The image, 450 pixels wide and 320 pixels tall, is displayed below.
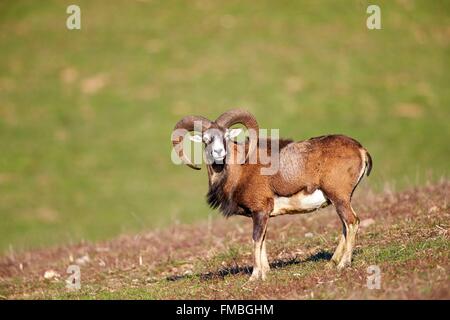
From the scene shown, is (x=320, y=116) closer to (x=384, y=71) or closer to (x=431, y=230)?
(x=384, y=71)

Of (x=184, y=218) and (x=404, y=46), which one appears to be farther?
(x=404, y=46)

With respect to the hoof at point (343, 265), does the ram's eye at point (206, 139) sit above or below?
above

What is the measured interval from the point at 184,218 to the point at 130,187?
24.9 feet

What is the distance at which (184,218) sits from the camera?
42281mm

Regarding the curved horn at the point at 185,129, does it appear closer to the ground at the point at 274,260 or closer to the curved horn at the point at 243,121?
the curved horn at the point at 243,121

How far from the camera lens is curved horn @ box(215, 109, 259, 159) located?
16500 millimetres

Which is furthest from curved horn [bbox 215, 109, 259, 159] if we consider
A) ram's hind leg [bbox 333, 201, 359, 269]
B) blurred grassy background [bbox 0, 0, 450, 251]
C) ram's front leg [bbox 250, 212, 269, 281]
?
blurred grassy background [bbox 0, 0, 450, 251]

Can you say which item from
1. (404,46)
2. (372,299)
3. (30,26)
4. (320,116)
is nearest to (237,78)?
(320,116)

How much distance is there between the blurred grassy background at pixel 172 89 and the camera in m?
48.8

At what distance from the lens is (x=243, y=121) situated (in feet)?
55.3

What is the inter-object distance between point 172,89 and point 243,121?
39931mm

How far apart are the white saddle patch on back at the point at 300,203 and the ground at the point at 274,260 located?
0.98m

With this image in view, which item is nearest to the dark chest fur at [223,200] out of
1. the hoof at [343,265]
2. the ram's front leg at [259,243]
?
the ram's front leg at [259,243]
